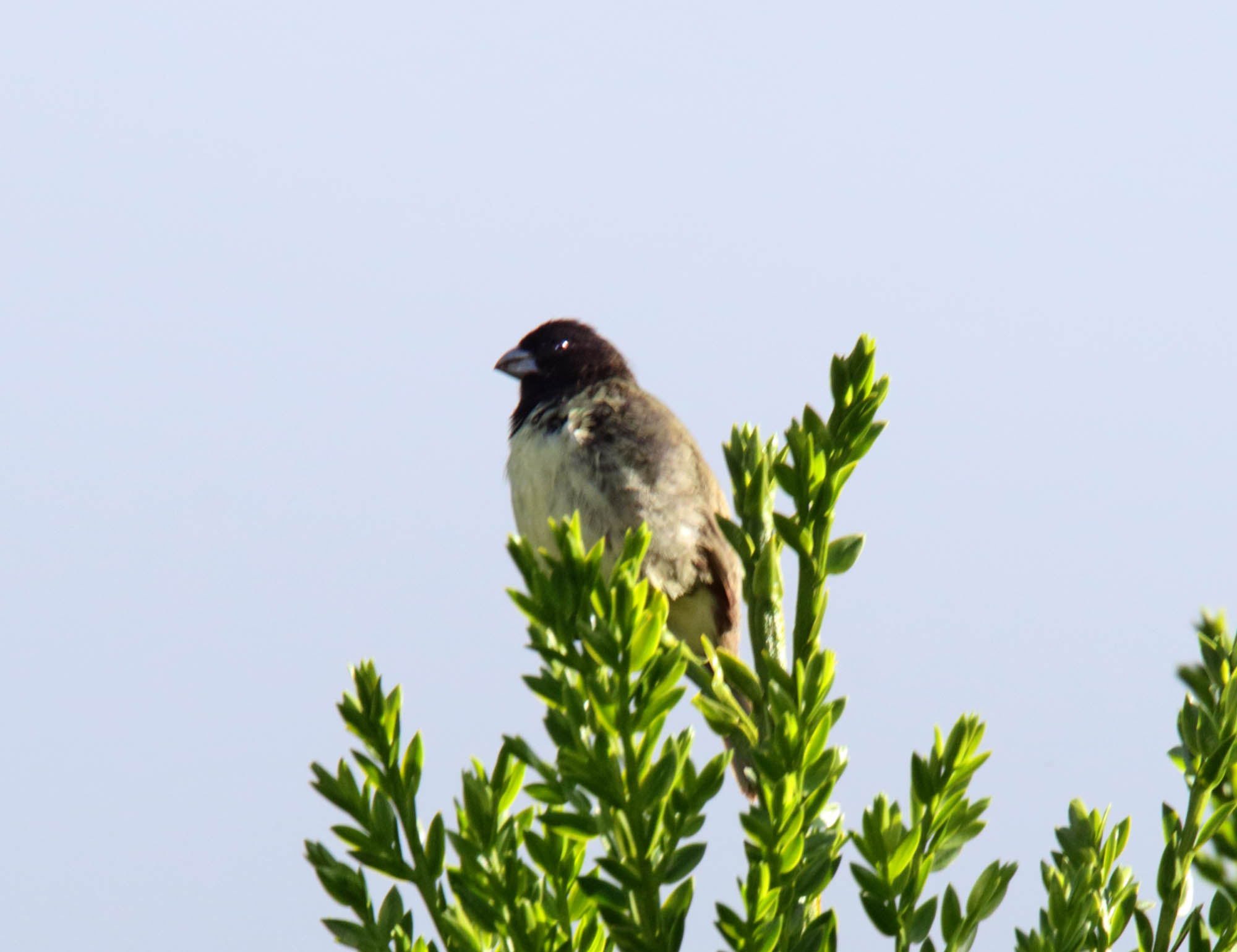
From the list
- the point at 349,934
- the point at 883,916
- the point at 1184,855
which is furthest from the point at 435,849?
the point at 1184,855

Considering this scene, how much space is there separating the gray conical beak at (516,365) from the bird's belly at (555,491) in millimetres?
845

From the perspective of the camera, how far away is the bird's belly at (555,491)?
18.1 feet

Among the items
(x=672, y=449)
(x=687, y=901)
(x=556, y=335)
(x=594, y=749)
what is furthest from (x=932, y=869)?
→ (x=556, y=335)

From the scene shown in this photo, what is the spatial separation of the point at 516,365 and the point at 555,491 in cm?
127

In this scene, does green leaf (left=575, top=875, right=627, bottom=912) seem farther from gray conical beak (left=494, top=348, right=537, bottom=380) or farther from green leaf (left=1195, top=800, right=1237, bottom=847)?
gray conical beak (left=494, top=348, right=537, bottom=380)

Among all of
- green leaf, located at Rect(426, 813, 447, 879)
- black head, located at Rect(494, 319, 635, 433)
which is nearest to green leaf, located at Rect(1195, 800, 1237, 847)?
green leaf, located at Rect(426, 813, 447, 879)

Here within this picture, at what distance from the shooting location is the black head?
654 centimetres

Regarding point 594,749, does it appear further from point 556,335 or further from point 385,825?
point 556,335

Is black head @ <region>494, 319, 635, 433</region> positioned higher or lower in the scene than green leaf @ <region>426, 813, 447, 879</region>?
higher

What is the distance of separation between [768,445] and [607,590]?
705mm

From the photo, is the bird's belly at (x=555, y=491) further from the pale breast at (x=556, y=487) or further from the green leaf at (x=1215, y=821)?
the green leaf at (x=1215, y=821)

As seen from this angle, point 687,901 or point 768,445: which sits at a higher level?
point 768,445

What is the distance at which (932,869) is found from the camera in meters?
1.79

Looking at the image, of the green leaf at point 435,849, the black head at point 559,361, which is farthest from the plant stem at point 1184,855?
the black head at point 559,361
